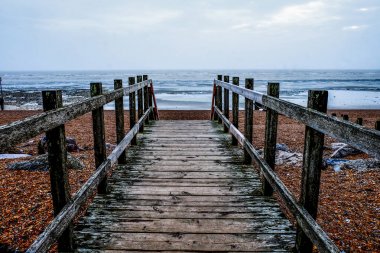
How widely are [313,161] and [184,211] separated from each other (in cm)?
172

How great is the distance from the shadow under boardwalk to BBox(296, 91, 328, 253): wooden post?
2.10ft

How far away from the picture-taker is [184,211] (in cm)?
358

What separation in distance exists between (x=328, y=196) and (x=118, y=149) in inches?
149

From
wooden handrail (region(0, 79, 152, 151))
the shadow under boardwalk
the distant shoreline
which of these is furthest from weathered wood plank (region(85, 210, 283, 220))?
the distant shoreline

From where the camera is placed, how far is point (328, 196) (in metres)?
5.39

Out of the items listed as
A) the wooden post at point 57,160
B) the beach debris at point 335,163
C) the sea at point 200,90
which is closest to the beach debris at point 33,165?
the wooden post at point 57,160

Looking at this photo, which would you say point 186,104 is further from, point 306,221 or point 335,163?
point 306,221

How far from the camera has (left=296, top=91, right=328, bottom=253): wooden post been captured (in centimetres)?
235

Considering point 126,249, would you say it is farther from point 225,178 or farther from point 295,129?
point 295,129

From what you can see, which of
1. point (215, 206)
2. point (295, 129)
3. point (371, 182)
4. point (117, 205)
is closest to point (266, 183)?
point (215, 206)

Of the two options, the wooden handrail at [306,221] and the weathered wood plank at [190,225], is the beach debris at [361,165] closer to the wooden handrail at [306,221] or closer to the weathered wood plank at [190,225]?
the wooden handrail at [306,221]

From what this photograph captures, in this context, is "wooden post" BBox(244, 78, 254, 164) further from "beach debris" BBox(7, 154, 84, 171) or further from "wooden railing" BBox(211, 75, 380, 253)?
"beach debris" BBox(7, 154, 84, 171)

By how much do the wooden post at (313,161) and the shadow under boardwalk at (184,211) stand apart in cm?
64

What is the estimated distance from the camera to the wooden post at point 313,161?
235 centimetres
